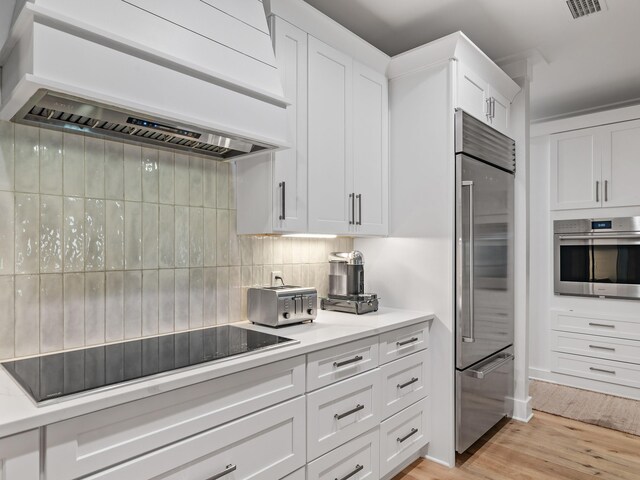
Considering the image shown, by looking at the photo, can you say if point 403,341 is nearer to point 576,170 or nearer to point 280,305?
point 280,305

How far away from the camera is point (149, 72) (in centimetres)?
142

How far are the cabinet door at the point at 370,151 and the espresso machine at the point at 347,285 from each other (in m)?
0.21

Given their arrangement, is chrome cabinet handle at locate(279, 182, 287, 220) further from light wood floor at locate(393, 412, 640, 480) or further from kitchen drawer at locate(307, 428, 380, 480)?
light wood floor at locate(393, 412, 640, 480)

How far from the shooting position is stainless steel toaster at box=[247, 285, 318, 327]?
2064 millimetres

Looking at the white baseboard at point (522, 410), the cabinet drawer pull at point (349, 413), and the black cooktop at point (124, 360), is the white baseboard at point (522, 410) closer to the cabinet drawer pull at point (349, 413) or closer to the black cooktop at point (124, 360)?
the cabinet drawer pull at point (349, 413)

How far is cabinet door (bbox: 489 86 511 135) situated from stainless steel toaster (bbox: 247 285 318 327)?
1816 mm

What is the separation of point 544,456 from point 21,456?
2786 millimetres

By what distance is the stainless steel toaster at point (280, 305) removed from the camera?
2.06 metres

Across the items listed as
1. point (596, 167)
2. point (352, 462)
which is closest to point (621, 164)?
point (596, 167)

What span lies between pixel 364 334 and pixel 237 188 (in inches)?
38.5

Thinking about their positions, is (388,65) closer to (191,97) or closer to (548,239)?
(191,97)

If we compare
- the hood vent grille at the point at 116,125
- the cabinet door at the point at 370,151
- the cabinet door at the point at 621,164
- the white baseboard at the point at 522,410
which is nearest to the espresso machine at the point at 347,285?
the cabinet door at the point at 370,151

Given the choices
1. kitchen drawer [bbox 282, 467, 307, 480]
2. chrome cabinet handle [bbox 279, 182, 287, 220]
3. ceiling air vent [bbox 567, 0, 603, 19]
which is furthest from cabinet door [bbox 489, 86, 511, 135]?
kitchen drawer [bbox 282, 467, 307, 480]

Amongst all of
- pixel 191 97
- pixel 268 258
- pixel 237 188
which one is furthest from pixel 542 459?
pixel 191 97
